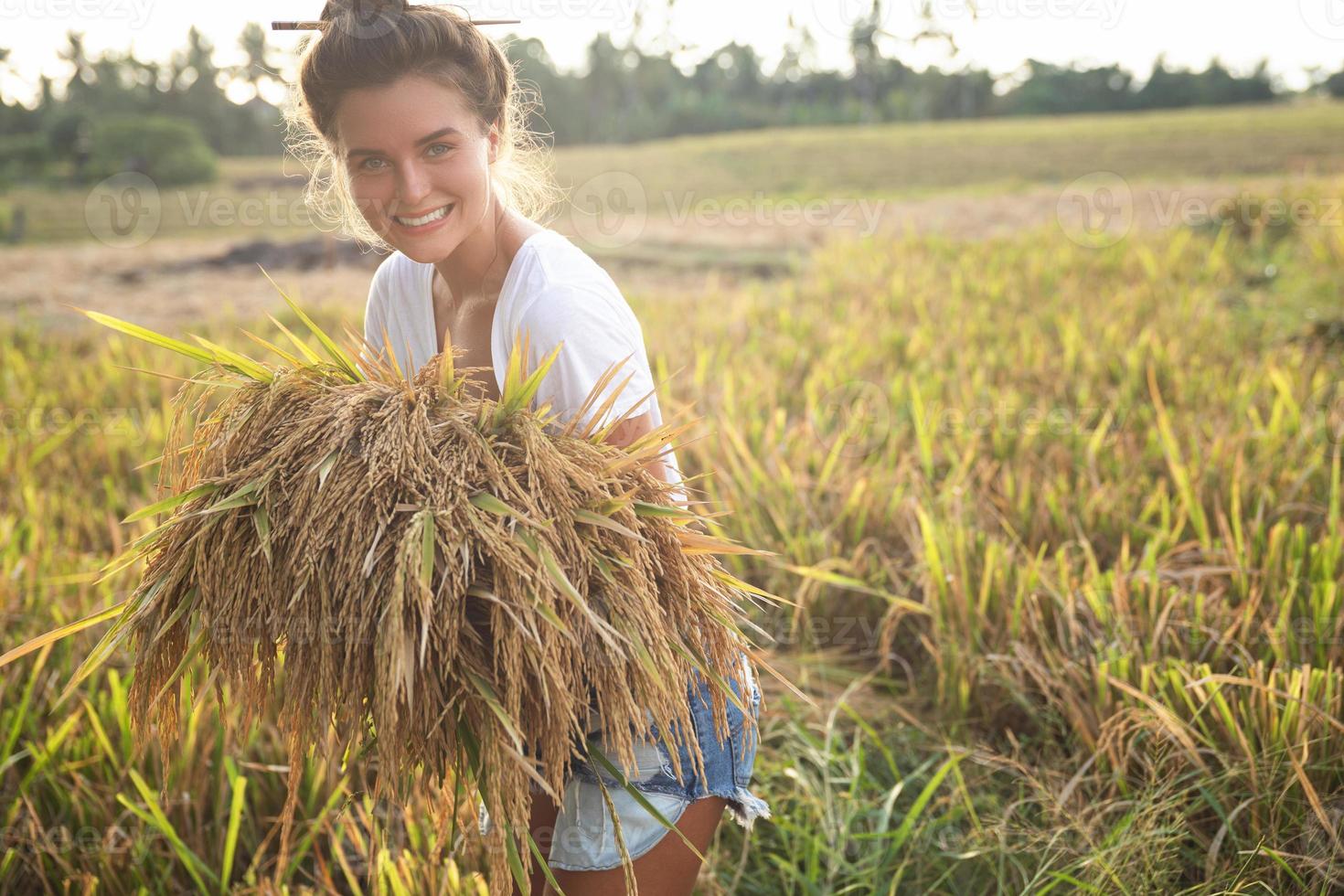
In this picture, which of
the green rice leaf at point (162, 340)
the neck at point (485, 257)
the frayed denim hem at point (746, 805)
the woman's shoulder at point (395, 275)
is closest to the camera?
the green rice leaf at point (162, 340)

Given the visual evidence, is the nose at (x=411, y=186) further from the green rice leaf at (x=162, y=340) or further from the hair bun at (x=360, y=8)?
the green rice leaf at (x=162, y=340)

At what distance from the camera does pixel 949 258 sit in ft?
25.3

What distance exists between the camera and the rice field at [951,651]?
173cm

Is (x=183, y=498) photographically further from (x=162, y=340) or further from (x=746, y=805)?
(x=746, y=805)

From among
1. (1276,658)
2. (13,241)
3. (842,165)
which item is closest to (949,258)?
(1276,658)

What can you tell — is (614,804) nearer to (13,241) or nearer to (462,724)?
(462,724)

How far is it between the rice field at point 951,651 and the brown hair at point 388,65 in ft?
1.77

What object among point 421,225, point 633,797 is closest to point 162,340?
point 421,225

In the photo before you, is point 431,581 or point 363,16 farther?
point 363,16

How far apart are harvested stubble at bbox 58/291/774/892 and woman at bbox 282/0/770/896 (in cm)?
9

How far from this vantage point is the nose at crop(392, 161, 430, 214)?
1317mm

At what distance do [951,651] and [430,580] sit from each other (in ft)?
5.35

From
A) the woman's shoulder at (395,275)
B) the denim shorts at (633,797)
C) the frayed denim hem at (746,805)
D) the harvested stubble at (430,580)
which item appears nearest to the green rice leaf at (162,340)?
the harvested stubble at (430,580)

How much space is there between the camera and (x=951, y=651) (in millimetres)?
2227
